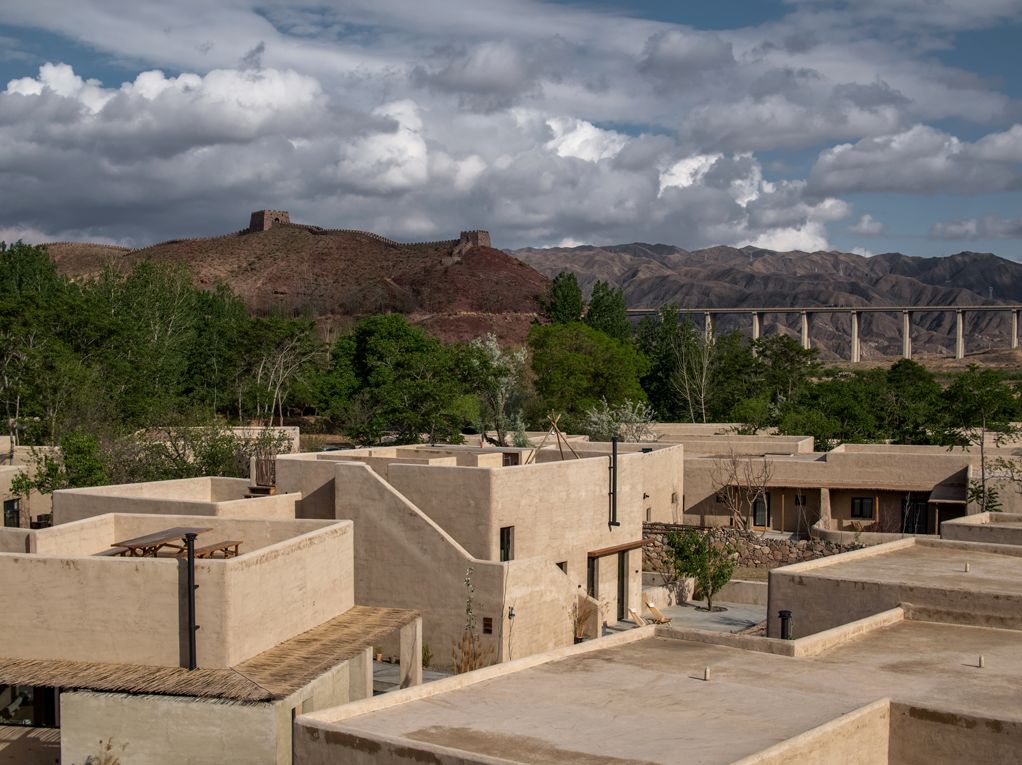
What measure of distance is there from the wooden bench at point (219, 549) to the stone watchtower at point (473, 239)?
116 metres

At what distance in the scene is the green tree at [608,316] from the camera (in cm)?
8312

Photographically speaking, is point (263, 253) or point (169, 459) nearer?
point (169, 459)

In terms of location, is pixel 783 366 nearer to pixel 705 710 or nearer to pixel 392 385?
pixel 392 385

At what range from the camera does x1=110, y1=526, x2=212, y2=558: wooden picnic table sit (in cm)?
1920

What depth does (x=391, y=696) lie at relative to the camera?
473 inches

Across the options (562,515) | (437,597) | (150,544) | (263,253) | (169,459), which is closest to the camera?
(150,544)

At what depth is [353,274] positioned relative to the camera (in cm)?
13188

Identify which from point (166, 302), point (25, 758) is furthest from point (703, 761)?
point (166, 302)

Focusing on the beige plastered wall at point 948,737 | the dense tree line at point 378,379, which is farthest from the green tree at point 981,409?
the beige plastered wall at point 948,737

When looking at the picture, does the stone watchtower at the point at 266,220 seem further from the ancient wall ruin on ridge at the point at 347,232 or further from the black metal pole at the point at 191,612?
the black metal pole at the point at 191,612

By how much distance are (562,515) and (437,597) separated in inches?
163

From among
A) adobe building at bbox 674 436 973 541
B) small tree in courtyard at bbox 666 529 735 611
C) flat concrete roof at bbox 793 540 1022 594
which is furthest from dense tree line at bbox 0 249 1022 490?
flat concrete roof at bbox 793 540 1022 594

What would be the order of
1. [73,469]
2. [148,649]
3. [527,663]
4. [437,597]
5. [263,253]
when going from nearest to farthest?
1. [527,663]
2. [148,649]
3. [437,597]
4. [73,469]
5. [263,253]

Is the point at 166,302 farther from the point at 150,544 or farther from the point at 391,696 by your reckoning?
the point at 391,696
